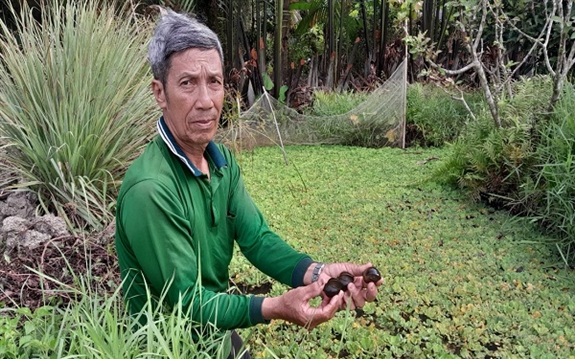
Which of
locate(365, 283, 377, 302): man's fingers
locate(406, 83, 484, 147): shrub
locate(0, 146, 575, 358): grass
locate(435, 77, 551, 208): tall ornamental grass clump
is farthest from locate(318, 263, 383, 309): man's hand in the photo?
locate(406, 83, 484, 147): shrub

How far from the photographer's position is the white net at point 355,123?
21.4ft

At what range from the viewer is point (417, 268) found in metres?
3.17

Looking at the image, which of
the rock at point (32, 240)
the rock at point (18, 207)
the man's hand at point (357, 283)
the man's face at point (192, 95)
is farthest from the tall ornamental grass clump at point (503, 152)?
the rock at point (18, 207)

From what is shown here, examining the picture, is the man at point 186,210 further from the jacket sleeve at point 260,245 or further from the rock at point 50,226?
the rock at point 50,226

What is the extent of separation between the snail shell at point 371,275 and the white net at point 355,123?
4693mm

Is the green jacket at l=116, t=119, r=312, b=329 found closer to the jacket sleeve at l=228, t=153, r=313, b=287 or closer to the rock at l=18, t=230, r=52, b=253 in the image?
the jacket sleeve at l=228, t=153, r=313, b=287

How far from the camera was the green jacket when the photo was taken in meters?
1.44

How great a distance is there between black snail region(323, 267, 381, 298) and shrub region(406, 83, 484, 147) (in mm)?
4968

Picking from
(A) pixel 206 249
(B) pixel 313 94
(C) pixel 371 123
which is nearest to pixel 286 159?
(C) pixel 371 123

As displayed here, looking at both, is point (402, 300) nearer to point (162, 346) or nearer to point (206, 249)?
point (206, 249)

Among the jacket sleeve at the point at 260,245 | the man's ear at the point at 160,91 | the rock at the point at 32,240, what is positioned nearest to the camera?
the man's ear at the point at 160,91

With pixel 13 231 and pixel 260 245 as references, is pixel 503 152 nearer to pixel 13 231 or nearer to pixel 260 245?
pixel 260 245

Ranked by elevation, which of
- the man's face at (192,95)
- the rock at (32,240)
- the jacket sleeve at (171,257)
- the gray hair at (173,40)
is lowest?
the rock at (32,240)

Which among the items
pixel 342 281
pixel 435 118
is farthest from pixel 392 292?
pixel 435 118
